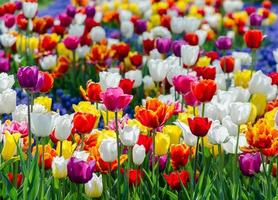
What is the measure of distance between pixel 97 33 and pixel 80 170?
4195mm

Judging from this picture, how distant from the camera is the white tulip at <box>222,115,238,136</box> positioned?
171 inches

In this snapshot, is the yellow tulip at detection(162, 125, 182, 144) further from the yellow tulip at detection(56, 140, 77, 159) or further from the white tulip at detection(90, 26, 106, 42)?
the white tulip at detection(90, 26, 106, 42)

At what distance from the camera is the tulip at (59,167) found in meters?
3.84

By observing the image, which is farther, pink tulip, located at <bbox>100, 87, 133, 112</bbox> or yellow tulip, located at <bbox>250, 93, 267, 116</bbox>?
yellow tulip, located at <bbox>250, 93, 267, 116</bbox>

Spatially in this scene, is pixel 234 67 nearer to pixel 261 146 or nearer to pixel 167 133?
pixel 167 133

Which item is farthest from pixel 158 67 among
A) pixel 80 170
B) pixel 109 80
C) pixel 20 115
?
pixel 80 170

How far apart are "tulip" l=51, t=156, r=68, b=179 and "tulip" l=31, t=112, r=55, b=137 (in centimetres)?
14

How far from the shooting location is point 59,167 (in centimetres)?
384

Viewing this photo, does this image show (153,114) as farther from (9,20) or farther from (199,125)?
(9,20)

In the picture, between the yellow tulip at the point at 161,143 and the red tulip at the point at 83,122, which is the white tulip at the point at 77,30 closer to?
the yellow tulip at the point at 161,143

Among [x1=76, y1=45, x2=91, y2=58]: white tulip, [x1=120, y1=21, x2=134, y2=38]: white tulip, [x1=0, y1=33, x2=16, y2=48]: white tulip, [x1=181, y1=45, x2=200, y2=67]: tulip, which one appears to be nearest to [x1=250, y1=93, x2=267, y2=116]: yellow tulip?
[x1=181, y1=45, x2=200, y2=67]: tulip

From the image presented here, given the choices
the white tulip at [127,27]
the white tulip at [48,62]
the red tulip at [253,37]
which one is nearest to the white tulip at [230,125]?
the red tulip at [253,37]

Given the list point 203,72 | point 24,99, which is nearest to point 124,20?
point 24,99

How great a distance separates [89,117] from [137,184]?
44cm
